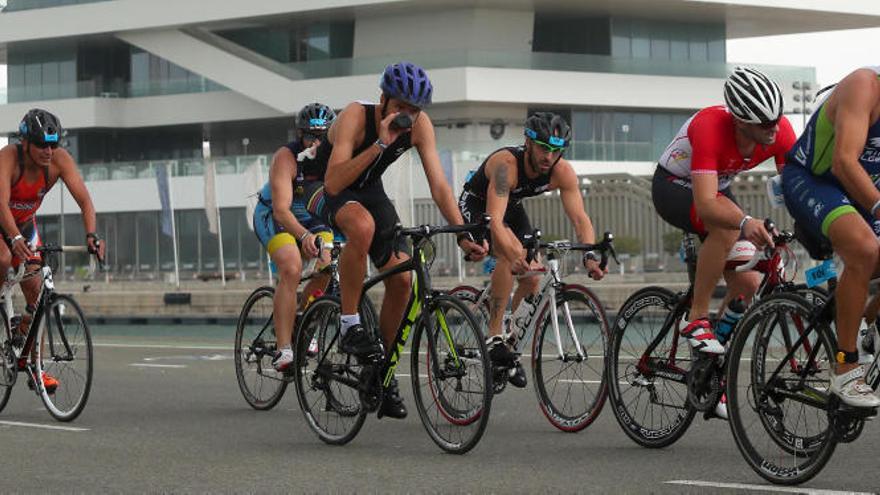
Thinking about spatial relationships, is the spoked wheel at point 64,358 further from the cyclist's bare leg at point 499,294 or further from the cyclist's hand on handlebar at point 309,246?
the cyclist's bare leg at point 499,294

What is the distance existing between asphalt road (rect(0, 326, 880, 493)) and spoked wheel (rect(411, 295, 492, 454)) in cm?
15

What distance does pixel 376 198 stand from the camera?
30.8 feet

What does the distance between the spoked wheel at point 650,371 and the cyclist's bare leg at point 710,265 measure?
0.82 ft

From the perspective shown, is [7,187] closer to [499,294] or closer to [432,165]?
[499,294]

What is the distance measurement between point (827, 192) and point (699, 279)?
1.42 m

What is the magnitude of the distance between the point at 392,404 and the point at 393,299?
0.56 meters

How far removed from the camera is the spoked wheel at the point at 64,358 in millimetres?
11008

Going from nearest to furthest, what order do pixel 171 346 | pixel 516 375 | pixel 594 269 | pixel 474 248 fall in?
pixel 474 248, pixel 594 269, pixel 516 375, pixel 171 346

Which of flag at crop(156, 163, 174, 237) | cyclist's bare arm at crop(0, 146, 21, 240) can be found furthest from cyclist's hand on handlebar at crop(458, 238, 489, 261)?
flag at crop(156, 163, 174, 237)

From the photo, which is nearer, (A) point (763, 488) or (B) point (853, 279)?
(B) point (853, 279)

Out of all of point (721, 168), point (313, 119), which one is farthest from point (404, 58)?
point (721, 168)

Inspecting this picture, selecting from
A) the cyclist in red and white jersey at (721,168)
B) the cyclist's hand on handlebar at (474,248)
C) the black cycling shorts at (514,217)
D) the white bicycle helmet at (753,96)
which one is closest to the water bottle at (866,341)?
the cyclist in red and white jersey at (721,168)

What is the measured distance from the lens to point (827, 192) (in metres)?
7.24

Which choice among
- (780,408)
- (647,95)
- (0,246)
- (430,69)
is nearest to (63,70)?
(430,69)
